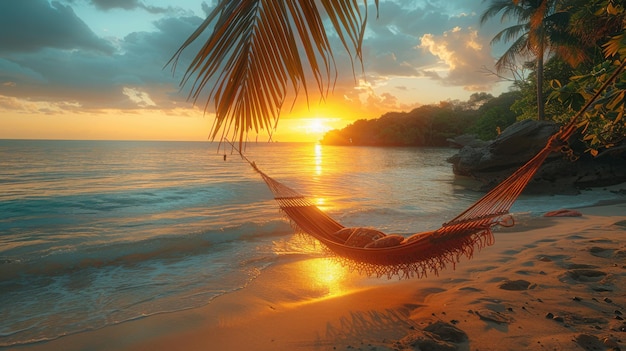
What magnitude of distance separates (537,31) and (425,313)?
12.5 meters

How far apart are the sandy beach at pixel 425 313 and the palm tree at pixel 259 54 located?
4.19 feet

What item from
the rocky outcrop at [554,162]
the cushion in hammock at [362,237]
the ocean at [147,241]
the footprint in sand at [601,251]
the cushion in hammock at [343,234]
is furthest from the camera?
the rocky outcrop at [554,162]

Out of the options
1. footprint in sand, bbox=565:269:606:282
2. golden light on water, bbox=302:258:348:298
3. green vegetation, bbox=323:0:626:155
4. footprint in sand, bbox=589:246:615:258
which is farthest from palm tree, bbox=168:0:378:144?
footprint in sand, bbox=589:246:615:258

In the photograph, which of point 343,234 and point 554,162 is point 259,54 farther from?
point 554,162

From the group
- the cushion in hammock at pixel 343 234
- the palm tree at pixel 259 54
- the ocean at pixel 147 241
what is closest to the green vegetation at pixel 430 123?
the ocean at pixel 147 241

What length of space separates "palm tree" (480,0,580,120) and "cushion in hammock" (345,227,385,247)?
10392 millimetres

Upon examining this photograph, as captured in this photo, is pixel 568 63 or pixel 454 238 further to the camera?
pixel 568 63

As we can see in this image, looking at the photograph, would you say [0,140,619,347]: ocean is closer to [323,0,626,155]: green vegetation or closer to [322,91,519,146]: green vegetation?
[323,0,626,155]: green vegetation

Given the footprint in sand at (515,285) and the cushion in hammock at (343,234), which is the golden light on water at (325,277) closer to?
the cushion in hammock at (343,234)

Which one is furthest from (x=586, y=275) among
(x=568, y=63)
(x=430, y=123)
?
(x=430, y=123)

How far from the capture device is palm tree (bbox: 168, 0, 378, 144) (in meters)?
1.12

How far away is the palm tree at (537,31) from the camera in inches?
433

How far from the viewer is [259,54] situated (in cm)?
128

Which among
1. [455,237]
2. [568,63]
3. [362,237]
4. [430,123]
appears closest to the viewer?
[455,237]
